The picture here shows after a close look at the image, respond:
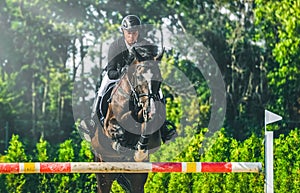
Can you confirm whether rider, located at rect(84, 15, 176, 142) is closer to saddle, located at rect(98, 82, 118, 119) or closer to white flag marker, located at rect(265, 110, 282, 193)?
saddle, located at rect(98, 82, 118, 119)

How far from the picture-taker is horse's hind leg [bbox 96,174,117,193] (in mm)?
6738

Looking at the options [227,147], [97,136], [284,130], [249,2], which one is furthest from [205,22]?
[97,136]

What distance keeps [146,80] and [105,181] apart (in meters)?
1.16

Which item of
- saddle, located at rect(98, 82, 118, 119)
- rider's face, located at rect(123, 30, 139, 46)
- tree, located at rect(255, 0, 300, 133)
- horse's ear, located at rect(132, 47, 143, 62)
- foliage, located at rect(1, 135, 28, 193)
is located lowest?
foliage, located at rect(1, 135, 28, 193)

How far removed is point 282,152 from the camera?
34.8 feet

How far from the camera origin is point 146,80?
604 cm

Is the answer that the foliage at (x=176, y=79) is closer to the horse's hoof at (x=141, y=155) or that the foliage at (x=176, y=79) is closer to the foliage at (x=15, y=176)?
the foliage at (x=15, y=176)

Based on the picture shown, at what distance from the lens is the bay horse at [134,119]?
6070 mm

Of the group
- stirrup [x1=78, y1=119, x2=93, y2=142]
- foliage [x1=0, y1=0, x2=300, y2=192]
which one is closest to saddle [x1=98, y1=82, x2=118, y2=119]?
stirrup [x1=78, y1=119, x2=93, y2=142]

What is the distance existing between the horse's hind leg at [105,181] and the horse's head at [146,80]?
2.68 feet

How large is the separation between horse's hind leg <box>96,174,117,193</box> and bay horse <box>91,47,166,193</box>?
1.6 inches

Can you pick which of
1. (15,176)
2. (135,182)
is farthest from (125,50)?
(15,176)

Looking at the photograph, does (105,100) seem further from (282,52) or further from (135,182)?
(282,52)

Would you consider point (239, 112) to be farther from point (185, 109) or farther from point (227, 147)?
point (227, 147)
